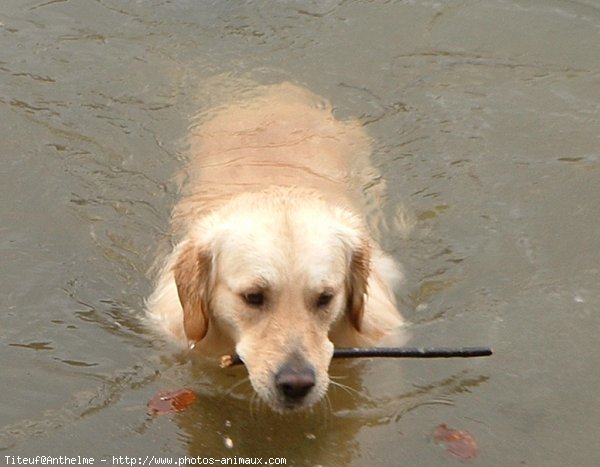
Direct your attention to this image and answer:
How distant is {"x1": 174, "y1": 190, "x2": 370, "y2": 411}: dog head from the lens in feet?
15.7

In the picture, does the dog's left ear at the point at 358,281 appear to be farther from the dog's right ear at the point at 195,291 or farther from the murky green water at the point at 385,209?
the dog's right ear at the point at 195,291

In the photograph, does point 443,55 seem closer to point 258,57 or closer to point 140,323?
point 258,57

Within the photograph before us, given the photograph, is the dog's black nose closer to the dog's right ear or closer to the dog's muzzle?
the dog's muzzle

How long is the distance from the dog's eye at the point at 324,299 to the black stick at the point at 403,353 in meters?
0.24

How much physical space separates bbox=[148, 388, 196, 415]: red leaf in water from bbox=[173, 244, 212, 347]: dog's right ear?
11.8 inches

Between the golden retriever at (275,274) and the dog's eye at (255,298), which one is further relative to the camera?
the dog's eye at (255,298)

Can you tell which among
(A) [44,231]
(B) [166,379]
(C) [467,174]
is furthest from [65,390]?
(C) [467,174]

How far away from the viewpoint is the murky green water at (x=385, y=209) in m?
5.18

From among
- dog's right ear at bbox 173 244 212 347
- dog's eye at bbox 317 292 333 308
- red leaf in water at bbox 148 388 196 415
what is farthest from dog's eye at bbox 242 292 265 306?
red leaf in water at bbox 148 388 196 415

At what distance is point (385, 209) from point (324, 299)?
2138mm

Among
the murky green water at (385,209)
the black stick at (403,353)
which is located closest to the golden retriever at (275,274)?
the black stick at (403,353)

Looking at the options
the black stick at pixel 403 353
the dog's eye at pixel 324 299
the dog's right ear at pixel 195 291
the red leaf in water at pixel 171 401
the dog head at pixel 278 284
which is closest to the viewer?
the dog head at pixel 278 284

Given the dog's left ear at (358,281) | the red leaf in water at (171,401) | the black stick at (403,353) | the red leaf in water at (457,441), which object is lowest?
the red leaf in water at (171,401)

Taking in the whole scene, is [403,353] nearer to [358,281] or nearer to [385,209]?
[358,281]
